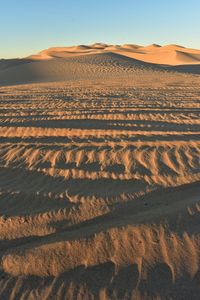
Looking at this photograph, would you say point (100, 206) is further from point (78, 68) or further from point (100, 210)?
point (78, 68)

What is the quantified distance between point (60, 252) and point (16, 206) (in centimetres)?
143

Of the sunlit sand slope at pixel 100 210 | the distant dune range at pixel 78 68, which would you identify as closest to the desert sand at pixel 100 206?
the sunlit sand slope at pixel 100 210

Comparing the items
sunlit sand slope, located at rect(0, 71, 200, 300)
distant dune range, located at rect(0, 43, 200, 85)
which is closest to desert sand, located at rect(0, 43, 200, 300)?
sunlit sand slope, located at rect(0, 71, 200, 300)

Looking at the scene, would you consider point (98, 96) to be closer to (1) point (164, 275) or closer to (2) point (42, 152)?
(2) point (42, 152)

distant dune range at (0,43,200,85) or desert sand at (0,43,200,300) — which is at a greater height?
desert sand at (0,43,200,300)

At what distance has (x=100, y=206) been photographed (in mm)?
5559

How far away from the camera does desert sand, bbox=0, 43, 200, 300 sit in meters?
4.10

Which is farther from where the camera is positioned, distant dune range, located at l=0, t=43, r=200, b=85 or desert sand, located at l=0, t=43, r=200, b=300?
distant dune range, located at l=0, t=43, r=200, b=85

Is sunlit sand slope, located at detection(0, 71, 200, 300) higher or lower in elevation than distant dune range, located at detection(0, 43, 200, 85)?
higher

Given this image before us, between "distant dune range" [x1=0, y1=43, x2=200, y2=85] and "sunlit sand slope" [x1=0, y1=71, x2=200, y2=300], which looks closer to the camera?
"sunlit sand slope" [x1=0, y1=71, x2=200, y2=300]

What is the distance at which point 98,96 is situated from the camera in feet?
51.1

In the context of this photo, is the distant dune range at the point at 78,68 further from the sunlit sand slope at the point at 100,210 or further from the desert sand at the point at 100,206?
the sunlit sand slope at the point at 100,210

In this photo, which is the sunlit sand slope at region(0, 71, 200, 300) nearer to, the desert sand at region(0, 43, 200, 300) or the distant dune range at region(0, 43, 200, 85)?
the desert sand at region(0, 43, 200, 300)

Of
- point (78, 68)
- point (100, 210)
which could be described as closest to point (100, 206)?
point (100, 210)
